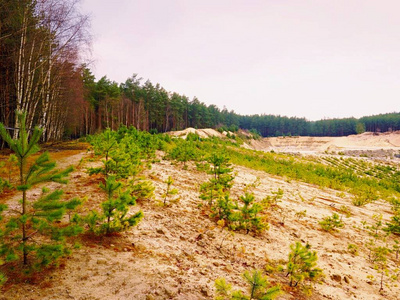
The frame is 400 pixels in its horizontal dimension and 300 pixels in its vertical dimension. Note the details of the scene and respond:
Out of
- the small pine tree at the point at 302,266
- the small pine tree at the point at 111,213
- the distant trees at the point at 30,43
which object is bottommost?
the small pine tree at the point at 302,266

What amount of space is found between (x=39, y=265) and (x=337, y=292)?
13.3 feet

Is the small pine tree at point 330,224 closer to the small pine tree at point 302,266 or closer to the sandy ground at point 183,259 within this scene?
the sandy ground at point 183,259

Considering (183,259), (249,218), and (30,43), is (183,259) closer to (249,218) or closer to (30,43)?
(249,218)

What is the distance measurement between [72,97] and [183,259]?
80.8 ft

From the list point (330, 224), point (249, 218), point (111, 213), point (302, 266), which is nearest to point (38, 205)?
point (111, 213)

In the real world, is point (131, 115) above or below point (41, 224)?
above

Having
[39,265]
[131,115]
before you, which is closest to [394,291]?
[39,265]

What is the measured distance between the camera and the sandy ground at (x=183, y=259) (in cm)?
226

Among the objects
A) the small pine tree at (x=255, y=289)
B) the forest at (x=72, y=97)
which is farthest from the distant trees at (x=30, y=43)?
the small pine tree at (x=255, y=289)

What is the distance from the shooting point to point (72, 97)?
72.7 ft

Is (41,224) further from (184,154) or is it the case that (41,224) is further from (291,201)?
(184,154)

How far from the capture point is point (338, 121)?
102 meters

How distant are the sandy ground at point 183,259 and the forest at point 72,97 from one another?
392cm

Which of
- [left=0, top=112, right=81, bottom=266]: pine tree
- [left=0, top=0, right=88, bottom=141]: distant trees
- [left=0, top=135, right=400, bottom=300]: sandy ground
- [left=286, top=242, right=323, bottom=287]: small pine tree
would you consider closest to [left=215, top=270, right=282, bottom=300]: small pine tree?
[left=0, top=135, right=400, bottom=300]: sandy ground
